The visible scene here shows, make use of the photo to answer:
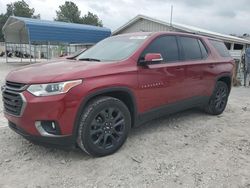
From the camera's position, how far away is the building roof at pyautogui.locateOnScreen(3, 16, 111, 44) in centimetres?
2009

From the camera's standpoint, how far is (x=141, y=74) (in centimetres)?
410

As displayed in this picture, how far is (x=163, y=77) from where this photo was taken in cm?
445

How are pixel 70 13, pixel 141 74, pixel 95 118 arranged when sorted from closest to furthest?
1. pixel 95 118
2. pixel 141 74
3. pixel 70 13

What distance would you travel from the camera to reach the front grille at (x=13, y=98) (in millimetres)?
3389

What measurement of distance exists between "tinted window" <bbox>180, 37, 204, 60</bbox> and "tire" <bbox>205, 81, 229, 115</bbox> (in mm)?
993

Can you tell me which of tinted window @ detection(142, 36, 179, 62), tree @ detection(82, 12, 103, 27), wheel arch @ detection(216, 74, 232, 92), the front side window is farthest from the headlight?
tree @ detection(82, 12, 103, 27)

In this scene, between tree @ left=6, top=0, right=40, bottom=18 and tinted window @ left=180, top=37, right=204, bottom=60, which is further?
tree @ left=6, top=0, right=40, bottom=18

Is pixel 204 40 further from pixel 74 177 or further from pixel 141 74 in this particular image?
pixel 74 177

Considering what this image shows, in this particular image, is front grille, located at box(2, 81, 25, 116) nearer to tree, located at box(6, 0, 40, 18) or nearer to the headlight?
the headlight

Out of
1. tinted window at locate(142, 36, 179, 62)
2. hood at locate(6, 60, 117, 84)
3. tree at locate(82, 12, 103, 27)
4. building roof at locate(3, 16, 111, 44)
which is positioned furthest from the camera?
tree at locate(82, 12, 103, 27)

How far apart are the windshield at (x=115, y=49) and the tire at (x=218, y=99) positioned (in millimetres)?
2365

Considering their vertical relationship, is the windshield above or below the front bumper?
above

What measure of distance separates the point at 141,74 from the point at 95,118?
102cm

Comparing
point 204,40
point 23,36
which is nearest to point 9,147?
point 204,40
